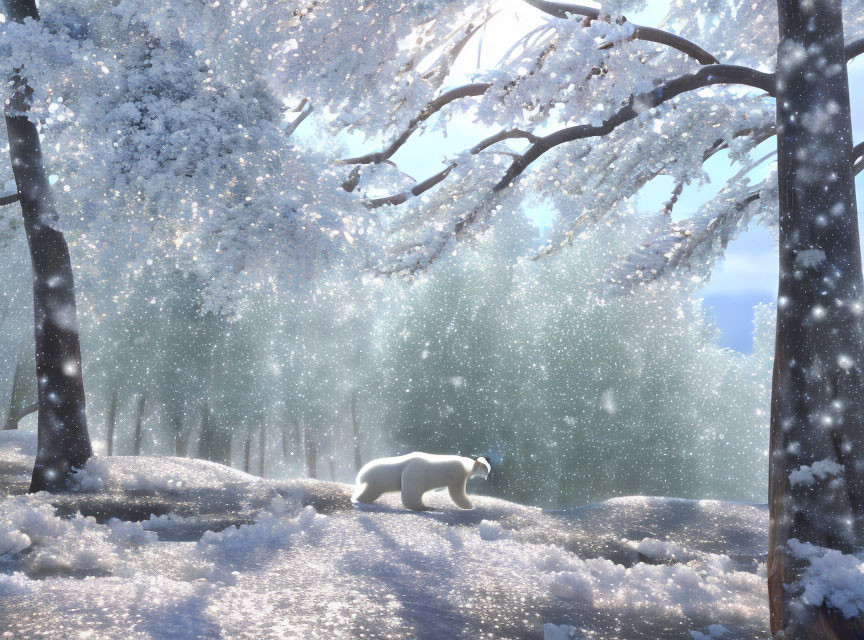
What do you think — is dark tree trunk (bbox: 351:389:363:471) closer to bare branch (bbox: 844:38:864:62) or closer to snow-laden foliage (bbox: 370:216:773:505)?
snow-laden foliage (bbox: 370:216:773:505)

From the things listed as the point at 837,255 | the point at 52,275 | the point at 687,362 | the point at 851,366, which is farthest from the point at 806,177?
the point at 687,362

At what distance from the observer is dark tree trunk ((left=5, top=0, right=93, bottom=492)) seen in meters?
9.17

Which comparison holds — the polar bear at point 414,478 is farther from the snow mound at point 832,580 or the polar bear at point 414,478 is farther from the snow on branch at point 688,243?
the snow mound at point 832,580

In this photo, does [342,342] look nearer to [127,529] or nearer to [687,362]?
[687,362]

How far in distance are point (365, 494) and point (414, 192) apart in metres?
4.36

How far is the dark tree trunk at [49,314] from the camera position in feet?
30.1

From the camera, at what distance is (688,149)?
7.92m

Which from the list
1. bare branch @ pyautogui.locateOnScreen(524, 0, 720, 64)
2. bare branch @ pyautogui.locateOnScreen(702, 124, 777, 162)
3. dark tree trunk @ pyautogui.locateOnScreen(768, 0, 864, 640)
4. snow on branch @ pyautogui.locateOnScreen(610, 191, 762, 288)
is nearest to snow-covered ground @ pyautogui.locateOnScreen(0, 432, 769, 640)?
dark tree trunk @ pyautogui.locateOnScreen(768, 0, 864, 640)

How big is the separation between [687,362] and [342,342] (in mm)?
12267

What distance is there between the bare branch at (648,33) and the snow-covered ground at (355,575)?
507 cm

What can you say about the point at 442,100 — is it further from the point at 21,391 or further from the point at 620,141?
the point at 21,391

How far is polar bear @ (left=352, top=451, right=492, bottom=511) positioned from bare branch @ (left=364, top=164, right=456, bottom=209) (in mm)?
3623

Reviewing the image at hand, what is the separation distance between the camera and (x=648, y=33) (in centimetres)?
629

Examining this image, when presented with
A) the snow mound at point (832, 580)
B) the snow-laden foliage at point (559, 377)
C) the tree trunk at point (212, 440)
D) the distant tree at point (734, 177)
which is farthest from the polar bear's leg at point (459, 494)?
the tree trunk at point (212, 440)
